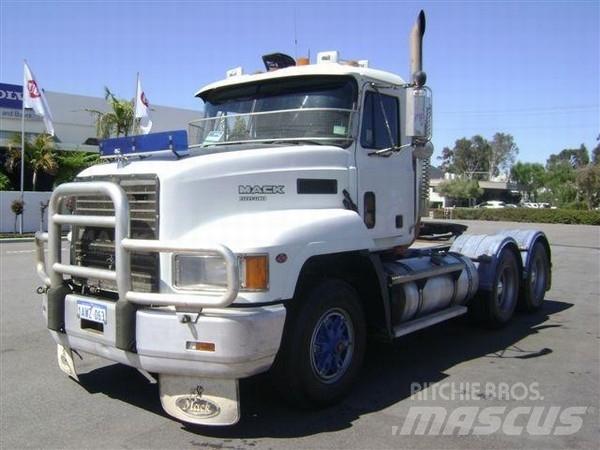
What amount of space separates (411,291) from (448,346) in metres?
1.45

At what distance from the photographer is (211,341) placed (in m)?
4.12

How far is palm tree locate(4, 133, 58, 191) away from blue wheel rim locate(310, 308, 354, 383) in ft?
86.0

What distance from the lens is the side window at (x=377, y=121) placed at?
595 centimetres

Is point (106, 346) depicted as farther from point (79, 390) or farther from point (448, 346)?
point (448, 346)

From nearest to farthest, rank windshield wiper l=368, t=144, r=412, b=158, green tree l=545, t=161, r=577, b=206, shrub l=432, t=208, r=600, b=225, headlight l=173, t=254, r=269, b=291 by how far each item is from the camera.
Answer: headlight l=173, t=254, r=269, b=291
windshield wiper l=368, t=144, r=412, b=158
shrub l=432, t=208, r=600, b=225
green tree l=545, t=161, r=577, b=206

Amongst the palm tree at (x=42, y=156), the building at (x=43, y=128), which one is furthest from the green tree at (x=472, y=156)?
the palm tree at (x=42, y=156)

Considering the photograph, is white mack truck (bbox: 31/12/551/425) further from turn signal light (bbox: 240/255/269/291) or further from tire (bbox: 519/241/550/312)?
tire (bbox: 519/241/550/312)

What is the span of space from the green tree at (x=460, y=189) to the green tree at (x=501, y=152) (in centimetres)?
4623

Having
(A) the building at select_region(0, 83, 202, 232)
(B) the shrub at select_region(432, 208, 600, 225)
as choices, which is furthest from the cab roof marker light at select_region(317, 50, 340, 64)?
(B) the shrub at select_region(432, 208, 600, 225)

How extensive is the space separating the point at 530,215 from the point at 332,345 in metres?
48.0

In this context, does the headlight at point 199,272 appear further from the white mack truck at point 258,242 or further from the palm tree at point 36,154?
the palm tree at point 36,154

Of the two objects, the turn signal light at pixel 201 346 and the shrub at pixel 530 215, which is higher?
the turn signal light at pixel 201 346

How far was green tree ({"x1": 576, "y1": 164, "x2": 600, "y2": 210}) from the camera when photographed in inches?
2323

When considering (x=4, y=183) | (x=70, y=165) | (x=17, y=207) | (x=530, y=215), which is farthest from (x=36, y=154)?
(x=530, y=215)
